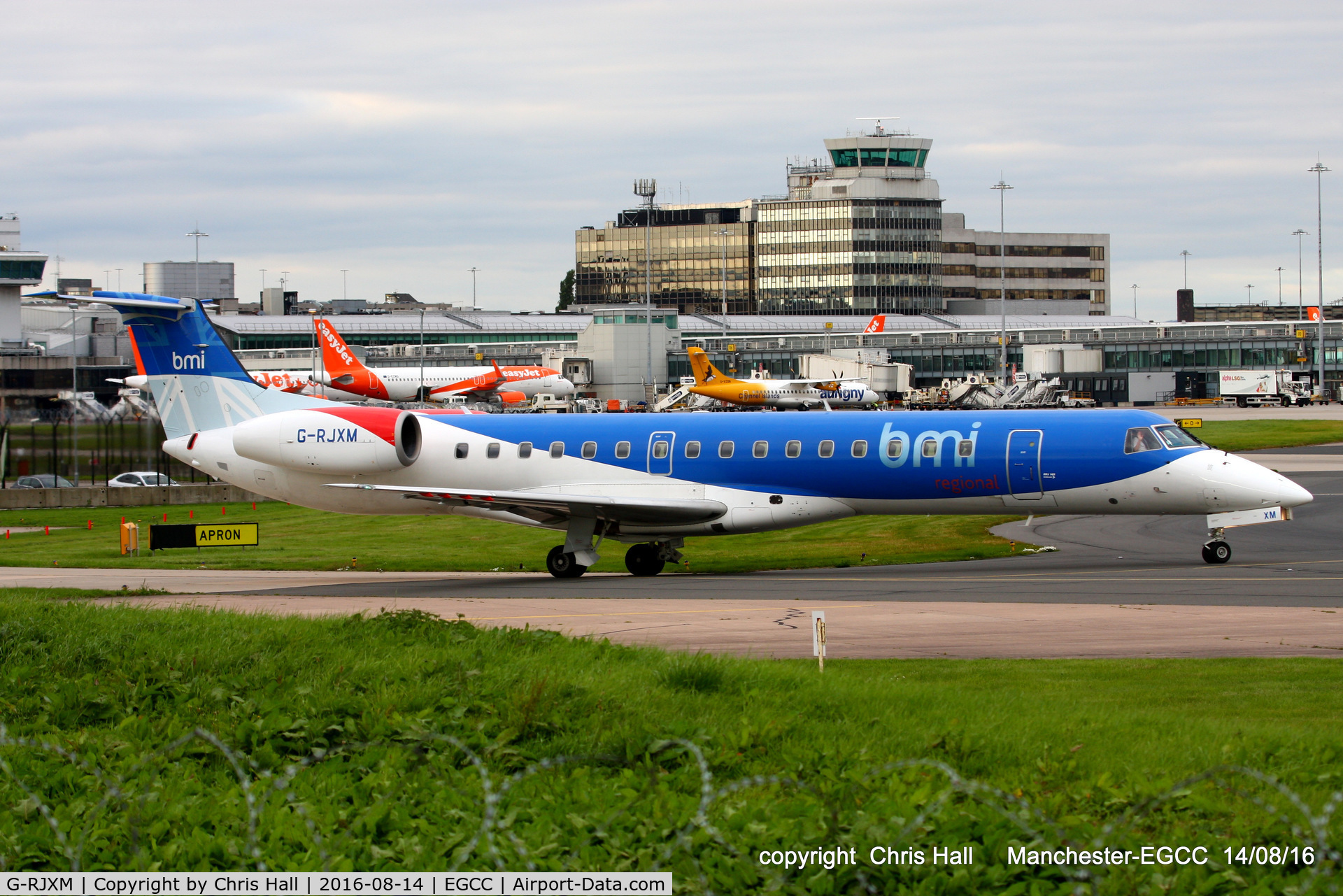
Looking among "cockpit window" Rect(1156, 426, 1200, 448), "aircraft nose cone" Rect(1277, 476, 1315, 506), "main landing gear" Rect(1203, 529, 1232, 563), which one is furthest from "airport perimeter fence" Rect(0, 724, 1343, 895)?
"main landing gear" Rect(1203, 529, 1232, 563)

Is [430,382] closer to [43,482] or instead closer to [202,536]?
[43,482]

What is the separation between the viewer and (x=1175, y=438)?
28141 mm

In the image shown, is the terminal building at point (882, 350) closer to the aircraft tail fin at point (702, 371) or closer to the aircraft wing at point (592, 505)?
the aircraft tail fin at point (702, 371)

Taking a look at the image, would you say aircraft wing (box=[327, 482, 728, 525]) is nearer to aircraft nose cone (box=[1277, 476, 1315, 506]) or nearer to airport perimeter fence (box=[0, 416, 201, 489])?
aircraft nose cone (box=[1277, 476, 1315, 506])

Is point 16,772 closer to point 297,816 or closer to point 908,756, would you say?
point 297,816

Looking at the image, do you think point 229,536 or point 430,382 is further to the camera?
A: point 430,382

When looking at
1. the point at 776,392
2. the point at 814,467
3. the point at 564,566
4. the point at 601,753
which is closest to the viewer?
the point at 601,753

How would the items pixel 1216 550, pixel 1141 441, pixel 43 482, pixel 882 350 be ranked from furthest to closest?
1. pixel 882 350
2. pixel 43 482
3. pixel 1216 550
4. pixel 1141 441

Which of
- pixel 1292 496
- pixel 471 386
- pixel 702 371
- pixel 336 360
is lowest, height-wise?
pixel 1292 496

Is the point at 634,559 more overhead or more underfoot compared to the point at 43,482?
more underfoot

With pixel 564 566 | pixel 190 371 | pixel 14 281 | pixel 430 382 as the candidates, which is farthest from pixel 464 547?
pixel 14 281

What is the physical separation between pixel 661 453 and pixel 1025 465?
8.37 metres

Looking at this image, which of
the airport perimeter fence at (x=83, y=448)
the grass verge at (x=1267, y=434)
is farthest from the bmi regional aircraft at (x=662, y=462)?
the grass verge at (x=1267, y=434)

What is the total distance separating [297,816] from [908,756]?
15.5 ft
